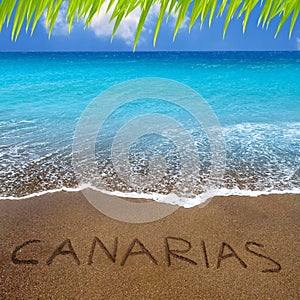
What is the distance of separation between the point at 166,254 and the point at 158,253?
8 cm

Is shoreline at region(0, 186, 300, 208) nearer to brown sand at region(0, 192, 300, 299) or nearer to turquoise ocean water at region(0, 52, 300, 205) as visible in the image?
turquoise ocean water at region(0, 52, 300, 205)

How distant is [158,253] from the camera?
11.4 feet

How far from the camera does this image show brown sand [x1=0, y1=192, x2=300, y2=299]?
9.82 feet

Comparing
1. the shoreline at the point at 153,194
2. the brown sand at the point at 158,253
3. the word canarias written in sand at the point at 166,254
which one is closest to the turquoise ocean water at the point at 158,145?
the shoreline at the point at 153,194

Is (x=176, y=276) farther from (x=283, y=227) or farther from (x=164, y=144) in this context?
(x=164, y=144)

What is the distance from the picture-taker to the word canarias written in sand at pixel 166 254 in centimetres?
332

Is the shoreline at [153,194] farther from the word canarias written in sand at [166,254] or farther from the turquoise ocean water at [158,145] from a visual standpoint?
the word canarias written in sand at [166,254]

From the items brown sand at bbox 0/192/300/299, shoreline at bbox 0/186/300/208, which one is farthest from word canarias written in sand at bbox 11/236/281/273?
shoreline at bbox 0/186/300/208

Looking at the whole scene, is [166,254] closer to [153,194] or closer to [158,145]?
[153,194]

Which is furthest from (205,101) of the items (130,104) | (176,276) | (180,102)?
(176,276)

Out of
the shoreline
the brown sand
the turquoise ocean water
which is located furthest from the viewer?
the turquoise ocean water

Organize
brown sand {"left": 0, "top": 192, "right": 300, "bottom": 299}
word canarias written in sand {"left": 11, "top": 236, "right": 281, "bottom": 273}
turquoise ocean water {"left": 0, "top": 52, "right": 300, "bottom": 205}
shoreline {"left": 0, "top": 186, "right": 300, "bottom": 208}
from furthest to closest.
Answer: turquoise ocean water {"left": 0, "top": 52, "right": 300, "bottom": 205} → shoreline {"left": 0, "top": 186, "right": 300, "bottom": 208} → word canarias written in sand {"left": 11, "top": 236, "right": 281, "bottom": 273} → brown sand {"left": 0, "top": 192, "right": 300, "bottom": 299}

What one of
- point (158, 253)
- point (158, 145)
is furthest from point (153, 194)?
point (158, 145)

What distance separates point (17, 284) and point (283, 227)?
9.04ft
